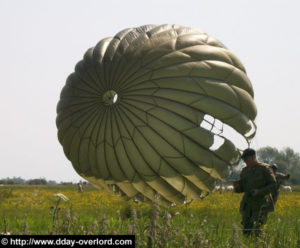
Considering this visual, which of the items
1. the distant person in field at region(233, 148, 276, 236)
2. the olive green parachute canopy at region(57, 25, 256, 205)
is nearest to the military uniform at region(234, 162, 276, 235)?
the distant person in field at region(233, 148, 276, 236)

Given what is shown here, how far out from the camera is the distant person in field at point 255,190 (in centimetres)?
953

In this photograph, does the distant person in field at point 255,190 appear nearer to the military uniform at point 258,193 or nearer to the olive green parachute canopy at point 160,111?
the military uniform at point 258,193

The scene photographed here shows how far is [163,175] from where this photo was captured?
37.2 ft

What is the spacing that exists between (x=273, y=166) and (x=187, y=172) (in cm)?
197

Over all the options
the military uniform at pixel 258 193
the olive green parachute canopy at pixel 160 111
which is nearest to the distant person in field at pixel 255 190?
the military uniform at pixel 258 193

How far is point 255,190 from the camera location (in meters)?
9.49

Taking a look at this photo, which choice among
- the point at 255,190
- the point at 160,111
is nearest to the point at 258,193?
the point at 255,190

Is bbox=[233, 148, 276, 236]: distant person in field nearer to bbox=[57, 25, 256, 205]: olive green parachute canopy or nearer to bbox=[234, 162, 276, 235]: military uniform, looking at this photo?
bbox=[234, 162, 276, 235]: military uniform

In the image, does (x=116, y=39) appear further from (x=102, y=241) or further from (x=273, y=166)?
(x=102, y=241)

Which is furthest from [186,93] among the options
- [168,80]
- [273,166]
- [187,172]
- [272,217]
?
[272,217]

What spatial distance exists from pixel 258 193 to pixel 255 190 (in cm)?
8

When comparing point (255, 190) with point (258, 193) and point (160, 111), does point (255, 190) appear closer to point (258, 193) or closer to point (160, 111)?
point (258, 193)

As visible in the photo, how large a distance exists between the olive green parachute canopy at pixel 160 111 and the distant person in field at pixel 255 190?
1506 mm

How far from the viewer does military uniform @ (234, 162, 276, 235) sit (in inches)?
376
